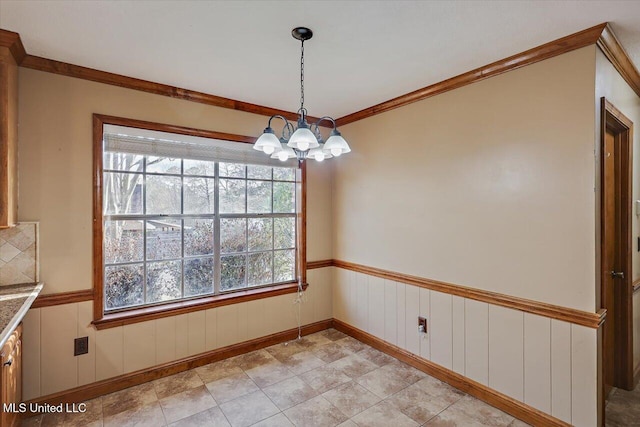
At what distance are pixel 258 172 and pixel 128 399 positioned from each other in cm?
233

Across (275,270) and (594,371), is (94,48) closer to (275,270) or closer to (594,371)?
(275,270)

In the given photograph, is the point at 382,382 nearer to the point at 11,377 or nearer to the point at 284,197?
the point at 284,197

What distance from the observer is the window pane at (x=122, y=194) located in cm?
273

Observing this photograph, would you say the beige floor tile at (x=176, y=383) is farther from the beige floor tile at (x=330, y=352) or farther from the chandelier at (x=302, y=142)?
the chandelier at (x=302, y=142)

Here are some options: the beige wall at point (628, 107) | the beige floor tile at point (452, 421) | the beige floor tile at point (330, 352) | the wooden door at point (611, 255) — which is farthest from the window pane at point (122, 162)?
the wooden door at point (611, 255)

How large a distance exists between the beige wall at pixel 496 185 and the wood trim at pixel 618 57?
0.37ft

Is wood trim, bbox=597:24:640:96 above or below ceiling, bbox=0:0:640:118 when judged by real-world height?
below

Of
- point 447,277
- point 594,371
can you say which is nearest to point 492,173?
point 447,277

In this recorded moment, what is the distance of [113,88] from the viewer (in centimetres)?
266

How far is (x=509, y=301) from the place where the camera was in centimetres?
238

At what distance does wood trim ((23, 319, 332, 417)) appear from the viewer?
245cm

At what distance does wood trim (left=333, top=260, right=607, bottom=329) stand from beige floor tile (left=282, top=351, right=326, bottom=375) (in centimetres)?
107

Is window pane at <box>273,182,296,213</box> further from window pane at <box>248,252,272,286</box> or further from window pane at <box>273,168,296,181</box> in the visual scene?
window pane at <box>248,252,272,286</box>

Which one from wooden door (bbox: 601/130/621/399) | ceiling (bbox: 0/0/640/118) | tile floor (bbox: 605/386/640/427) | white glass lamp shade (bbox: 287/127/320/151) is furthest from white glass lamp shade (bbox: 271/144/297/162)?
tile floor (bbox: 605/386/640/427)
